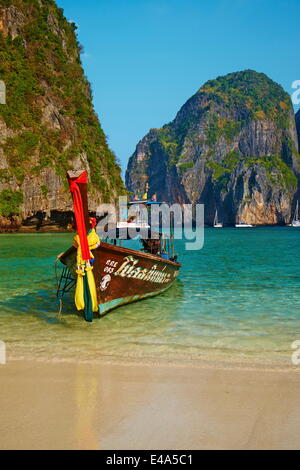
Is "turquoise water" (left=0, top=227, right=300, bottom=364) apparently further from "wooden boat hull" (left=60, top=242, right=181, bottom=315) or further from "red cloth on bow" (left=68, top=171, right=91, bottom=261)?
"red cloth on bow" (left=68, top=171, right=91, bottom=261)

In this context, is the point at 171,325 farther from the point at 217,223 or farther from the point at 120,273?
the point at 217,223

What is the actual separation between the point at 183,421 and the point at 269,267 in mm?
18396

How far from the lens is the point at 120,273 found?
9.65m

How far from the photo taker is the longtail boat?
25.8 ft

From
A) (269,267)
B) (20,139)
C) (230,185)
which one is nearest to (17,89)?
(20,139)

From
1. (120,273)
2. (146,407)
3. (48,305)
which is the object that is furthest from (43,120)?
(146,407)

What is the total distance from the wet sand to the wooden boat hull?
320 cm

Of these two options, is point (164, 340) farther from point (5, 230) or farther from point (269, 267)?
point (5, 230)

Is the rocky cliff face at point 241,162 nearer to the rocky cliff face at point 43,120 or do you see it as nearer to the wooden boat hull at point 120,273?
the rocky cliff face at point 43,120

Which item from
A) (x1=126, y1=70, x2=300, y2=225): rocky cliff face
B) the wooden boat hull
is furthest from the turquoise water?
(x1=126, y1=70, x2=300, y2=225): rocky cliff face

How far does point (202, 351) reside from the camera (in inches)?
271

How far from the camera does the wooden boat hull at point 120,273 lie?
900 cm

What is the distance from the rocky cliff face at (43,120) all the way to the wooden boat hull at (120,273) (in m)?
41.2

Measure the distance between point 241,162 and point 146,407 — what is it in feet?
553
